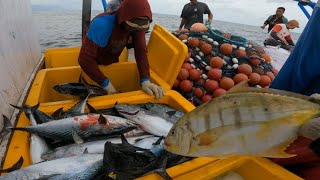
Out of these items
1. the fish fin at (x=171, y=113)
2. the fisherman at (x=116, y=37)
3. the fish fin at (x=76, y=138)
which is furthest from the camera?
the fisherman at (x=116, y=37)

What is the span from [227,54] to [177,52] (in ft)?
3.78

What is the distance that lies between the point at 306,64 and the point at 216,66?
184cm

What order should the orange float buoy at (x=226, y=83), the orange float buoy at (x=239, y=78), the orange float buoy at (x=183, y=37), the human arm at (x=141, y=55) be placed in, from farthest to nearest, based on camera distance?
the orange float buoy at (x=183, y=37)
the orange float buoy at (x=239, y=78)
the orange float buoy at (x=226, y=83)
the human arm at (x=141, y=55)

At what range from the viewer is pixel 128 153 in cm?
200

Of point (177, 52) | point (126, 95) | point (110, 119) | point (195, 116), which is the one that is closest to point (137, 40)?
point (177, 52)

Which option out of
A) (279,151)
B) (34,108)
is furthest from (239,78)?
(279,151)

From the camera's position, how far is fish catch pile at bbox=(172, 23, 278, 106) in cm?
391

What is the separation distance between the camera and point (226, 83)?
12.6ft

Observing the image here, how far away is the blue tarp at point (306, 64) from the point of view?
2.13 m

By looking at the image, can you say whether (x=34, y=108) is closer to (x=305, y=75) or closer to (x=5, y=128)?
(x=5, y=128)

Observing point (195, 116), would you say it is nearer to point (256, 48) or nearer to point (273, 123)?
point (273, 123)

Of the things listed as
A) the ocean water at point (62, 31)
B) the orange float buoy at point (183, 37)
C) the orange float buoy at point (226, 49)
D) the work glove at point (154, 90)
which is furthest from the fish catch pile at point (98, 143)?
the ocean water at point (62, 31)

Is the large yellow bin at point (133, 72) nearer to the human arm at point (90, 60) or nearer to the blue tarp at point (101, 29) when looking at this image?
the human arm at point (90, 60)

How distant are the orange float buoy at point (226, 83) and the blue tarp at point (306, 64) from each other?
1319 mm
